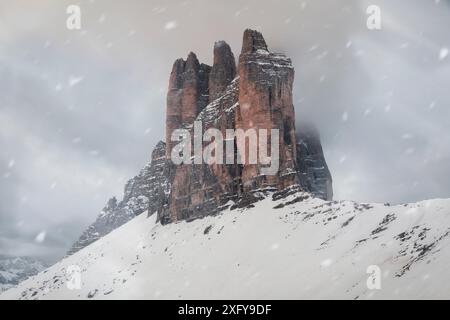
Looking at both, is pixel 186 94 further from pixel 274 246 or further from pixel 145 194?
pixel 274 246

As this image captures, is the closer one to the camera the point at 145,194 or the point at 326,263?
the point at 326,263

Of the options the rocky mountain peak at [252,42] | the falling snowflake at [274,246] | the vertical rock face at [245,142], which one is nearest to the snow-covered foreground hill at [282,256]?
the falling snowflake at [274,246]

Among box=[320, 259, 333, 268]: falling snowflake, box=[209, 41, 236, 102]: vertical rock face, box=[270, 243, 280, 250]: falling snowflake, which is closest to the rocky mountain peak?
box=[209, 41, 236, 102]: vertical rock face

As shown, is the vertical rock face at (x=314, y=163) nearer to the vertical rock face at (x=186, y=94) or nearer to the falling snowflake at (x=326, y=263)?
the vertical rock face at (x=186, y=94)

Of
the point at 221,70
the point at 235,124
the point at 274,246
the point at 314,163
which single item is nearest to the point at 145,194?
the point at 221,70

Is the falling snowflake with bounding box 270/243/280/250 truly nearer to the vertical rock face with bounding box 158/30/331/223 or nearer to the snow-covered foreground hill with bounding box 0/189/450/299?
the snow-covered foreground hill with bounding box 0/189/450/299
